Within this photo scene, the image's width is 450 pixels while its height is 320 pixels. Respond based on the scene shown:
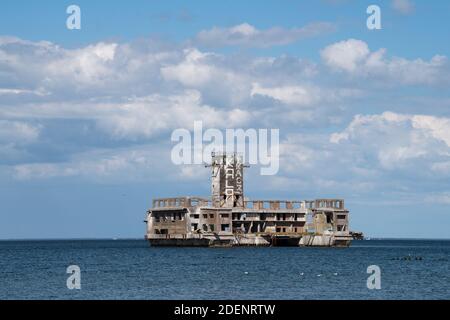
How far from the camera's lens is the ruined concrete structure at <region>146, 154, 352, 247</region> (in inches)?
6742

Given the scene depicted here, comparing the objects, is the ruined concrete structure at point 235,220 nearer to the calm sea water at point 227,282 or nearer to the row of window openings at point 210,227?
the row of window openings at point 210,227

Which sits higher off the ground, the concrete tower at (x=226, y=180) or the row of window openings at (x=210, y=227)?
A: the concrete tower at (x=226, y=180)

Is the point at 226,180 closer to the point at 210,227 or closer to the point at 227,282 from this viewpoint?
the point at 210,227

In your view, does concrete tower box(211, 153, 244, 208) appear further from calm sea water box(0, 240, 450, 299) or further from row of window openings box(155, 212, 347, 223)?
calm sea water box(0, 240, 450, 299)

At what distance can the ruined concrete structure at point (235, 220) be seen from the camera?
17125cm

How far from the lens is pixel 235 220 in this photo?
6949 inches

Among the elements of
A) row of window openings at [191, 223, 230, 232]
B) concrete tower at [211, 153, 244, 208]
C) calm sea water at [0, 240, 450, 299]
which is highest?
concrete tower at [211, 153, 244, 208]

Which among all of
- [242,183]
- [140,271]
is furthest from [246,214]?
[140,271]

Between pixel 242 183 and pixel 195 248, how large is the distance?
17.2 metres

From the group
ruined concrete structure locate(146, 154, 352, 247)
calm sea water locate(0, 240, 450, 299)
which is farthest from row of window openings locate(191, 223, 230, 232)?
calm sea water locate(0, 240, 450, 299)

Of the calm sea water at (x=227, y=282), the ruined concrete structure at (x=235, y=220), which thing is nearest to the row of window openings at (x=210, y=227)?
the ruined concrete structure at (x=235, y=220)

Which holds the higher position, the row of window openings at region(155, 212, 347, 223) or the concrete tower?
the concrete tower
